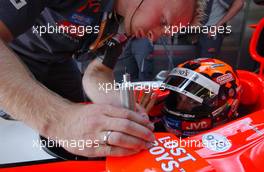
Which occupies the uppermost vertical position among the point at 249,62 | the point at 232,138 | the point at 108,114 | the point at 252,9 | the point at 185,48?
the point at 108,114

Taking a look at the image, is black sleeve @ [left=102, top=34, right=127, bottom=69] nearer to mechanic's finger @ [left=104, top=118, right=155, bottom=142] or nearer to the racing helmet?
the racing helmet

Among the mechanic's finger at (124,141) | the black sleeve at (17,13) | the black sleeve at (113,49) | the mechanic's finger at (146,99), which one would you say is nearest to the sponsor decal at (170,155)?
the mechanic's finger at (124,141)

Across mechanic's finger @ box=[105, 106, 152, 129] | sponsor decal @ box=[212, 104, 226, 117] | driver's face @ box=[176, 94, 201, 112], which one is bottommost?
sponsor decal @ box=[212, 104, 226, 117]

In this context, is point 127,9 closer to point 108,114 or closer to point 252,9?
point 108,114

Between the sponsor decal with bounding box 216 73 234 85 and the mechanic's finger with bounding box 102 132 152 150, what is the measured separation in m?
0.49

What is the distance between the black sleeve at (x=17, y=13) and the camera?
2.02 feet

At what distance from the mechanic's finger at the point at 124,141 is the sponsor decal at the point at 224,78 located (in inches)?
19.5

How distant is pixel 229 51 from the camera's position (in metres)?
3.00

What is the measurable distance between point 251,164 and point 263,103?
0.48 m

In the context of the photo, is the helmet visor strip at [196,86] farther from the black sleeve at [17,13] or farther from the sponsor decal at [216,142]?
the black sleeve at [17,13]

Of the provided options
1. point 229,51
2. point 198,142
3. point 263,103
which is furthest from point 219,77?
point 229,51

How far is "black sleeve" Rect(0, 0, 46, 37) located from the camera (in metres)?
0.62

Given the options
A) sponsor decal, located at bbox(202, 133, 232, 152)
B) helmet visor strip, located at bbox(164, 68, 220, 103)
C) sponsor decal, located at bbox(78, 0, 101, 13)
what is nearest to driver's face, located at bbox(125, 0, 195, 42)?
sponsor decal, located at bbox(78, 0, 101, 13)

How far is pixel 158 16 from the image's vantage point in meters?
0.76
